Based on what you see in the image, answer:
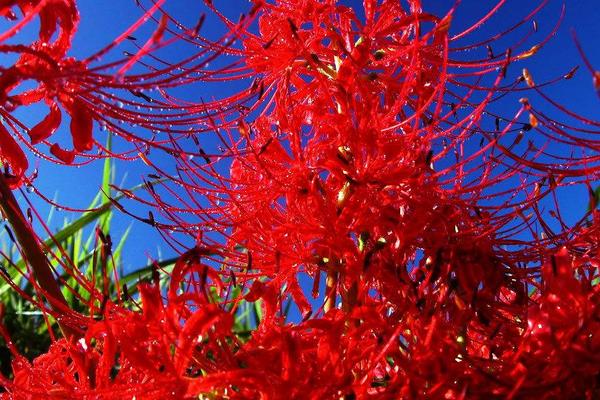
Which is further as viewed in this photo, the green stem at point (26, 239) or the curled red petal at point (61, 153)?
the curled red petal at point (61, 153)

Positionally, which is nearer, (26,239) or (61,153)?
(26,239)

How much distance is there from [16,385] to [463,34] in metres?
1.29

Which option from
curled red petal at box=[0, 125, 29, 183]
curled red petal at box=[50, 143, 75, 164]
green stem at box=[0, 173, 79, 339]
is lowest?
green stem at box=[0, 173, 79, 339]

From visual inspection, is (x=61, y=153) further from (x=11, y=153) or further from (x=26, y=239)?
(x=26, y=239)

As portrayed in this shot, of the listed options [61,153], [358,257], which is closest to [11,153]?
[61,153]

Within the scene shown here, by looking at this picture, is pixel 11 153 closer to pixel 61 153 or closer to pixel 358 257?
pixel 61 153

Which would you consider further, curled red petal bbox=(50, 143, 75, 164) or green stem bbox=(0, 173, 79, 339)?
curled red petal bbox=(50, 143, 75, 164)

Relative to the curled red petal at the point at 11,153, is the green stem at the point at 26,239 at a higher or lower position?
lower

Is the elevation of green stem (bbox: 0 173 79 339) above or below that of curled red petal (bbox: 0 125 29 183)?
below

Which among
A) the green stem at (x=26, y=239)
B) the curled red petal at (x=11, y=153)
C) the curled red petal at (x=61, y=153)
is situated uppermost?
the curled red petal at (x=61, y=153)

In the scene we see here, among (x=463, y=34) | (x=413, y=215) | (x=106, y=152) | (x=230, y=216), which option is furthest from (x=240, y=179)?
(x=463, y=34)

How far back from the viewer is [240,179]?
1.60 metres

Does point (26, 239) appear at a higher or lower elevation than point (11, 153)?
lower

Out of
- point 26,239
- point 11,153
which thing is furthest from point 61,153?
point 26,239
